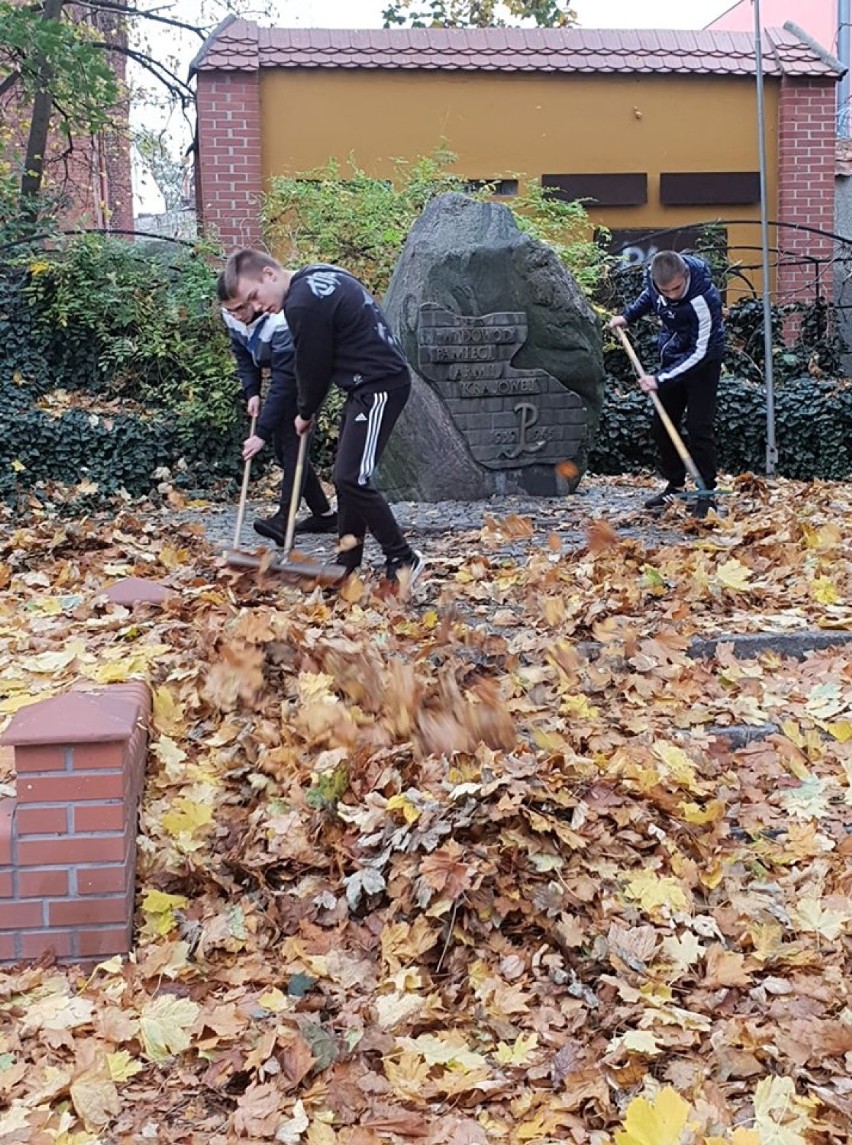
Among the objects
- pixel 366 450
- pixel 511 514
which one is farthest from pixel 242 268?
pixel 511 514

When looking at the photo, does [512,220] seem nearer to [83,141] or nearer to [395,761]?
[395,761]

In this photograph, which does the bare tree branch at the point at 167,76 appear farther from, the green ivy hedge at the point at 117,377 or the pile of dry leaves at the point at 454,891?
the pile of dry leaves at the point at 454,891

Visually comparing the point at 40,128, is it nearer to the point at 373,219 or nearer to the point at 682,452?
the point at 373,219

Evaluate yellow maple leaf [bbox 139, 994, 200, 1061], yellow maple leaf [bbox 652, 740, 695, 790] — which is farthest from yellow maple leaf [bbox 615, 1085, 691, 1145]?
yellow maple leaf [bbox 652, 740, 695, 790]

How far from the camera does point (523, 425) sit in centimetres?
774

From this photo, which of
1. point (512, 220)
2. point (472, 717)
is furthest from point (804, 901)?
point (512, 220)

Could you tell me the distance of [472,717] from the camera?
3.55m

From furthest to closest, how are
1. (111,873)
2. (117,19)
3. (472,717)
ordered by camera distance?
(117,19), (472,717), (111,873)

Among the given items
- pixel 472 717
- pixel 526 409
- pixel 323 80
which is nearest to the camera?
pixel 472 717

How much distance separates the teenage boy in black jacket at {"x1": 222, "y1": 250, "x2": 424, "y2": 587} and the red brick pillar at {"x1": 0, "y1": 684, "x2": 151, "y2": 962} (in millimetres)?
2368

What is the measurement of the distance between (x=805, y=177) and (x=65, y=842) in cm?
1311

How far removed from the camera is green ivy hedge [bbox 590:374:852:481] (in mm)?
10594

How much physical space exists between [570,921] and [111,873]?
3.65 ft

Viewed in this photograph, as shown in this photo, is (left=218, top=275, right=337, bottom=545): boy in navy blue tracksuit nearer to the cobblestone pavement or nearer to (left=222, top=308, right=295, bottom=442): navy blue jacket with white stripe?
(left=222, top=308, right=295, bottom=442): navy blue jacket with white stripe
